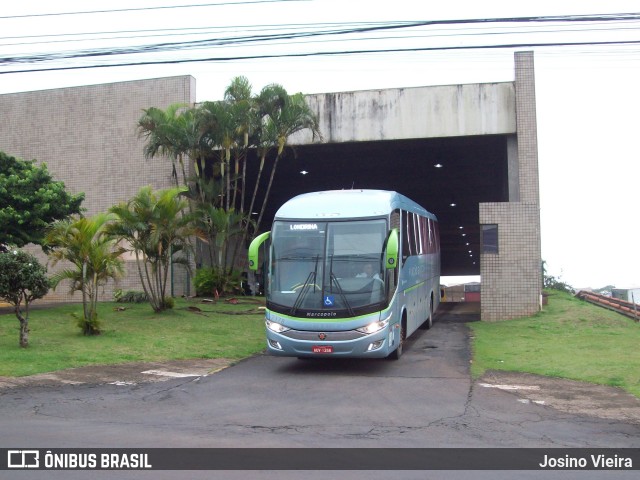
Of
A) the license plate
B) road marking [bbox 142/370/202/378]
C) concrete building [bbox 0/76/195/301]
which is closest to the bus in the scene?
the license plate

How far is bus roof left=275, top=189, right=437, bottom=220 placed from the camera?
42.3 feet

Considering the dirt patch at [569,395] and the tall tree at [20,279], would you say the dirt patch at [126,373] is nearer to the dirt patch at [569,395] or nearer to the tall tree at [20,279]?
the tall tree at [20,279]

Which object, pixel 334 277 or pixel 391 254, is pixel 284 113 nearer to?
pixel 334 277

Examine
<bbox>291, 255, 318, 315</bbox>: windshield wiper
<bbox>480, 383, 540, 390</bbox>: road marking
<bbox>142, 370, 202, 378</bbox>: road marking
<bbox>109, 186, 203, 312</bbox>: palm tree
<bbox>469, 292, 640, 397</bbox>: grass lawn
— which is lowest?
<bbox>469, 292, 640, 397</bbox>: grass lawn

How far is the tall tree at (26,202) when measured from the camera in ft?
66.0

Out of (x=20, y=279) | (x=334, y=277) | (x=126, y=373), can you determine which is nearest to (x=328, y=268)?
(x=334, y=277)

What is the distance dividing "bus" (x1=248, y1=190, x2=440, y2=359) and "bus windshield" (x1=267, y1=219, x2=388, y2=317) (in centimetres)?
2

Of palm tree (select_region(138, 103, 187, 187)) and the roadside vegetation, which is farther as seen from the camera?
palm tree (select_region(138, 103, 187, 187))

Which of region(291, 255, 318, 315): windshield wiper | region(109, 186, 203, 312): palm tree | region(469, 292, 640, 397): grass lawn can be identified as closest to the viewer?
region(291, 255, 318, 315): windshield wiper

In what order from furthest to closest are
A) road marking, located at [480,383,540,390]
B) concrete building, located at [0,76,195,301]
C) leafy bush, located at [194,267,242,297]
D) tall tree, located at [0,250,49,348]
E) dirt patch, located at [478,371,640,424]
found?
1. concrete building, located at [0,76,195,301]
2. leafy bush, located at [194,267,242,297]
3. tall tree, located at [0,250,49,348]
4. road marking, located at [480,383,540,390]
5. dirt patch, located at [478,371,640,424]

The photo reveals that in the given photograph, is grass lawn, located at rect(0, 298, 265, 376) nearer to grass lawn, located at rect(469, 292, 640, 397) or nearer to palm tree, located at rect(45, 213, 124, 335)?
palm tree, located at rect(45, 213, 124, 335)

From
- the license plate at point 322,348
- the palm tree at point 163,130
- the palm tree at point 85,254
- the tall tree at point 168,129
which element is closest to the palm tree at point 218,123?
the tall tree at point 168,129

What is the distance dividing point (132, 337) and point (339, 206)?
700cm

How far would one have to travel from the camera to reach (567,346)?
15.8 metres
